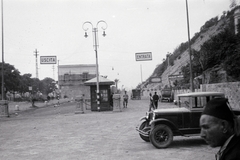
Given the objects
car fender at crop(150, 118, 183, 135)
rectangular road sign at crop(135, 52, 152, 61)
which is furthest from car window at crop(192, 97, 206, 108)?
rectangular road sign at crop(135, 52, 152, 61)

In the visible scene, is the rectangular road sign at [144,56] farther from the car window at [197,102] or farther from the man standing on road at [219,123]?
the man standing on road at [219,123]

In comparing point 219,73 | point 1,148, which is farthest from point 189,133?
point 219,73

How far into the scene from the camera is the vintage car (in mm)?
8463

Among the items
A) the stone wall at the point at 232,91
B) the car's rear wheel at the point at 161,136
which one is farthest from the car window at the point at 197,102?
the stone wall at the point at 232,91

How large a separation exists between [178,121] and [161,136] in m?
0.78

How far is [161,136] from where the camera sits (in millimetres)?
8461

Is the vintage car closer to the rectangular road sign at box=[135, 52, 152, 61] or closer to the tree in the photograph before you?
the rectangular road sign at box=[135, 52, 152, 61]

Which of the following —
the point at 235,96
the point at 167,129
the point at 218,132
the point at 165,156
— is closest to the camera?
the point at 218,132

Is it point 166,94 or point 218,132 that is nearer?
point 218,132

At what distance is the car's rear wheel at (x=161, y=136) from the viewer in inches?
330

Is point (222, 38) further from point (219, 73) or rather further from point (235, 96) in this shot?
point (235, 96)

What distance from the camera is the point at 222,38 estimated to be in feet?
97.2

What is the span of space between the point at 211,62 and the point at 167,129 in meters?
24.4

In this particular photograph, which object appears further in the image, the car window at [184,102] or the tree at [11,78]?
the tree at [11,78]
